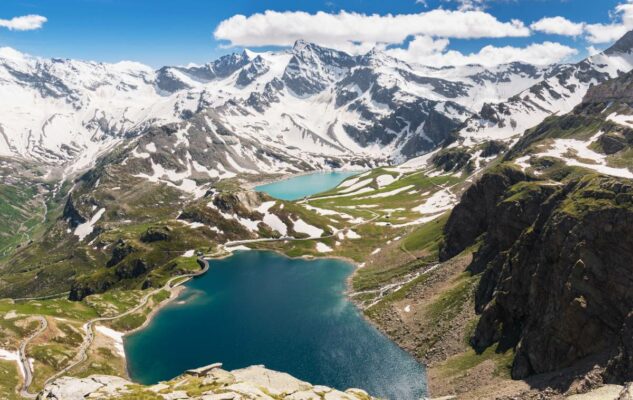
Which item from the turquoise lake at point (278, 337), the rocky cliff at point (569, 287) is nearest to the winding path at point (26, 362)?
the turquoise lake at point (278, 337)

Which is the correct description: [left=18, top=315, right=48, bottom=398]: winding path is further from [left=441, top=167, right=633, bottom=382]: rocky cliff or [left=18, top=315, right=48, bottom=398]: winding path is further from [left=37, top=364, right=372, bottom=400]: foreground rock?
[left=441, top=167, right=633, bottom=382]: rocky cliff

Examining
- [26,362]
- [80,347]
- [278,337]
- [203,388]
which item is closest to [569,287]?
[203,388]

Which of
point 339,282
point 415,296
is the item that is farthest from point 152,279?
point 415,296

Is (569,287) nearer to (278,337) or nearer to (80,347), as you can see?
(278,337)

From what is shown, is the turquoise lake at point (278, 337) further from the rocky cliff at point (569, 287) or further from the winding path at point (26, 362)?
the rocky cliff at point (569, 287)

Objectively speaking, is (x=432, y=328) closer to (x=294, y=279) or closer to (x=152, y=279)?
(x=294, y=279)

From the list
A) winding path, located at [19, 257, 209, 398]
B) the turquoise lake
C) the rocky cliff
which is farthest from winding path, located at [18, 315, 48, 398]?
the rocky cliff
